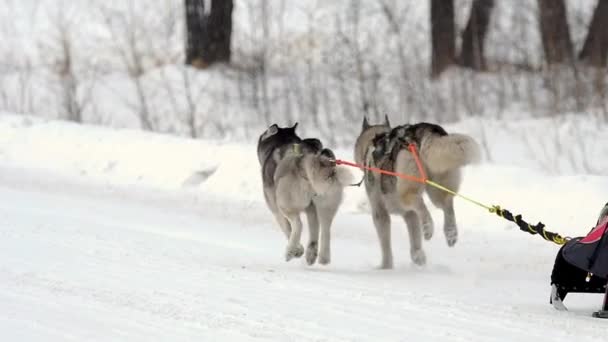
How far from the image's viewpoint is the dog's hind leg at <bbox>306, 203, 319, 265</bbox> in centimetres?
769

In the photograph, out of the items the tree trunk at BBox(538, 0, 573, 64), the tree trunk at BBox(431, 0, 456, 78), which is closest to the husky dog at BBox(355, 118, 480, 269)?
the tree trunk at BBox(538, 0, 573, 64)

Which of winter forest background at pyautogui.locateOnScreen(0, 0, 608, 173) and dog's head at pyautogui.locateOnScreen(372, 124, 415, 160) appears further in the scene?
winter forest background at pyautogui.locateOnScreen(0, 0, 608, 173)

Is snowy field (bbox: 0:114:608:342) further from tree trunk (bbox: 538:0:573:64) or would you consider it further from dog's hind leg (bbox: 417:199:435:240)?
tree trunk (bbox: 538:0:573:64)

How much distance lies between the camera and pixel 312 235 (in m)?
7.75

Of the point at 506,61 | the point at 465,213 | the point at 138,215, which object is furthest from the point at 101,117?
the point at 465,213

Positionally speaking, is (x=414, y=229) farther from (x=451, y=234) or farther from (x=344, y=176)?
(x=344, y=176)

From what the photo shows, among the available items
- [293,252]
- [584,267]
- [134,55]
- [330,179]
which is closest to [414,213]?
[330,179]

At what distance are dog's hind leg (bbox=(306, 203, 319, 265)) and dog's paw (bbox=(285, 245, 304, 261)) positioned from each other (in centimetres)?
16

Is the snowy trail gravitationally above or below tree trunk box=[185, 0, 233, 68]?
below

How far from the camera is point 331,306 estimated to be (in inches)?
230

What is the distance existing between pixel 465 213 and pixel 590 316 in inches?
164

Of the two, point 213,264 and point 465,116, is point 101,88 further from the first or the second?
point 213,264

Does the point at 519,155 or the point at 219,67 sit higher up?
the point at 219,67

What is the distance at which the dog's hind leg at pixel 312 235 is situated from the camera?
7691 millimetres
